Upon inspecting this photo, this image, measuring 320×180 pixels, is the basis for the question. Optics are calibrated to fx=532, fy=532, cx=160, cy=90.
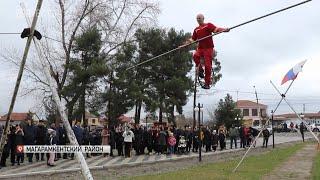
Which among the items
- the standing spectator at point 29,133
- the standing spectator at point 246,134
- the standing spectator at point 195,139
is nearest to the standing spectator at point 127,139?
the standing spectator at point 29,133

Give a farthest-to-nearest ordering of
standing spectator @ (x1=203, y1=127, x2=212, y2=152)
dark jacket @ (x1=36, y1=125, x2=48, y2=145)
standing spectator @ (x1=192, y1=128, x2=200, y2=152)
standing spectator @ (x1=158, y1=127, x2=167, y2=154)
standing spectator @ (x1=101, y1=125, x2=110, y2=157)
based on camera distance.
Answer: standing spectator @ (x1=203, y1=127, x2=212, y2=152)
standing spectator @ (x1=192, y1=128, x2=200, y2=152)
standing spectator @ (x1=158, y1=127, x2=167, y2=154)
standing spectator @ (x1=101, y1=125, x2=110, y2=157)
dark jacket @ (x1=36, y1=125, x2=48, y2=145)

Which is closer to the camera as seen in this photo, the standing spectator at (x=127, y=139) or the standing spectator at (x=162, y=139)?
the standing spectator at (x=127, y=139)

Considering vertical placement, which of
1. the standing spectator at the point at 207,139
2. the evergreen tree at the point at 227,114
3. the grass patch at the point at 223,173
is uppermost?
the evergreen tree at the point at 227,114

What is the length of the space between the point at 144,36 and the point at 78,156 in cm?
2308

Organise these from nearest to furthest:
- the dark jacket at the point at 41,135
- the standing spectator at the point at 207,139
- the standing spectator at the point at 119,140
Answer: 1. the dark jacket at the point at 41,135
2. the standing spectator at the point at 119,140
3. the standing spectator at the point at 207,139

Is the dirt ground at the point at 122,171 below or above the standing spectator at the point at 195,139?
below

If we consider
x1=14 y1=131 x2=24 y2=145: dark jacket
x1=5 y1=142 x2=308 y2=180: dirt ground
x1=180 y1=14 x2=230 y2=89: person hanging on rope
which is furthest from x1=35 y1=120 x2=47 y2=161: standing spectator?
x1=180 y1=14 x2=230 y2=89: person hanging on rope

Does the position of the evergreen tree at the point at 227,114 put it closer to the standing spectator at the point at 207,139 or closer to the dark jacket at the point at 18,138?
the standing spectator at the point at 207,139

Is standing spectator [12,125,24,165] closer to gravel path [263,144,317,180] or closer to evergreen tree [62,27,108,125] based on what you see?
gravel path [263,144,317,180]

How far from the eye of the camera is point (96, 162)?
20.1 m

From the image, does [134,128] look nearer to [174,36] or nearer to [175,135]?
[175,135]

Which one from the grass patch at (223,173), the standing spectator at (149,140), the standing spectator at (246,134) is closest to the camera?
the grass patch at (223,173)

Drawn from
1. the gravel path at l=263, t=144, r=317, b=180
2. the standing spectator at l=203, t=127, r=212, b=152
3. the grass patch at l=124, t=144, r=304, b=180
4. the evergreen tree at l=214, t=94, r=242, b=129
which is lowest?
the gravel path at l=263, t=144, r=317, b=180

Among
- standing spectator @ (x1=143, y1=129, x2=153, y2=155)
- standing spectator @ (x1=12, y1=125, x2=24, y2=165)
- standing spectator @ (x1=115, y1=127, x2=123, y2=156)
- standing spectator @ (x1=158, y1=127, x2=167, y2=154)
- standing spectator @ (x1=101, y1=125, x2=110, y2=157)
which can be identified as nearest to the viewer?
standing spectator @ (x1=12, y1=125, x2=24, y2=165)
